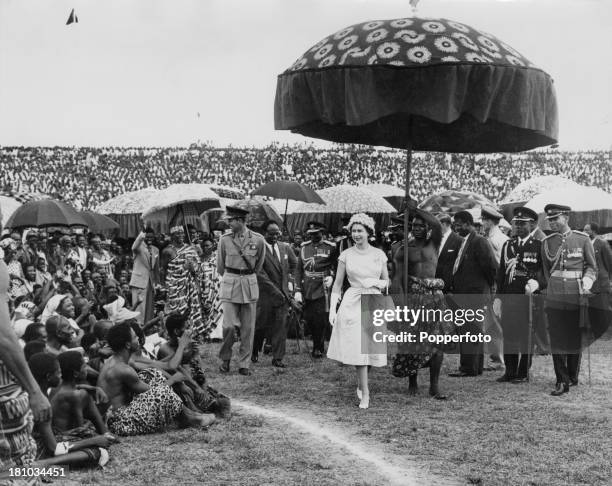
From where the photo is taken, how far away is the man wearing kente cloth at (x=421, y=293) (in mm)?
8891

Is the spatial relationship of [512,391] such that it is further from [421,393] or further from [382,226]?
[382,226]

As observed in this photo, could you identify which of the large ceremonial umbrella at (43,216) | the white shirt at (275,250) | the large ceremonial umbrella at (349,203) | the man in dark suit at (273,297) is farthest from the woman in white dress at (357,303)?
the large ceremonial umbrella at (349,203)

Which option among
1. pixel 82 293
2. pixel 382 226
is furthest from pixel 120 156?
pixel 82 293

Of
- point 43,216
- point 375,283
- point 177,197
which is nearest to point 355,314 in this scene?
point 375,283

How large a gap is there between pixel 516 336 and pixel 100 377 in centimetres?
506

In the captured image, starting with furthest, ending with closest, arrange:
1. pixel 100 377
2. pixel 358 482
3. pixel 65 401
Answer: pixel 100 377 < pixel 65 401 < pixel 358 482

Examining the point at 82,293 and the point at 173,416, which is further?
the point at 82,293

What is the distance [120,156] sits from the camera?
98.0 feet

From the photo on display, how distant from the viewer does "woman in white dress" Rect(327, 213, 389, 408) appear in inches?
330

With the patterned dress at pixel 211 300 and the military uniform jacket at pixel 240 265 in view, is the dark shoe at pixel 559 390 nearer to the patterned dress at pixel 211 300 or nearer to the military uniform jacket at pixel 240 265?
the military uniform jacket at pixel 240 265

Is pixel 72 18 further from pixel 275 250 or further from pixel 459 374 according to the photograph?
pixel 459 374

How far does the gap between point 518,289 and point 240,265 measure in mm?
3132

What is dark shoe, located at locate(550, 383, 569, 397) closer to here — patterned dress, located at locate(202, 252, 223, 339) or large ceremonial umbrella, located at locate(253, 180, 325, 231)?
patterned dress, located at locate(202, 252, 223, 339)

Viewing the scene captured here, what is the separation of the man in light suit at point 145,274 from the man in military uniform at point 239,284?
348 centimetres
